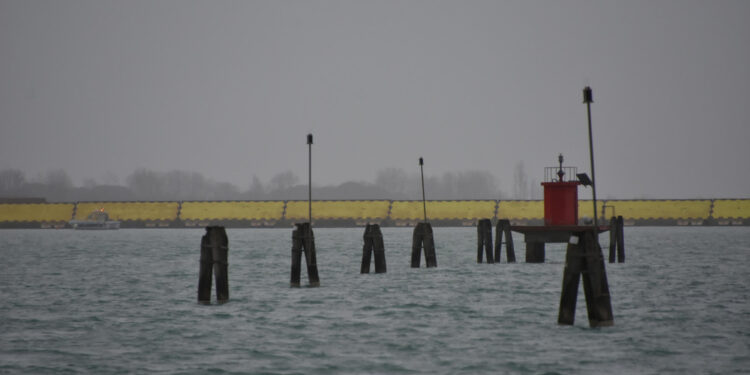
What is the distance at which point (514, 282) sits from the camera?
92.9ft

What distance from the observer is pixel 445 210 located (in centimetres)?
8556

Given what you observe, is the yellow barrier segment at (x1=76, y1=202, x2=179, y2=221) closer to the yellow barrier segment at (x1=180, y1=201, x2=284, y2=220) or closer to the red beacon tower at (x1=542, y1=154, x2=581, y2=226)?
the yellow barrier segment at (x1=180, y1=201, x2=284, y2=220)

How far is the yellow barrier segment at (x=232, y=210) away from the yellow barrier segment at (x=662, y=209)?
106 ft

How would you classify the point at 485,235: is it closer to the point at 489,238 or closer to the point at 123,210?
the point at 489,238

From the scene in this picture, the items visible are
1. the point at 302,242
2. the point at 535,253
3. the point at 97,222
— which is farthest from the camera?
the point at 97,222

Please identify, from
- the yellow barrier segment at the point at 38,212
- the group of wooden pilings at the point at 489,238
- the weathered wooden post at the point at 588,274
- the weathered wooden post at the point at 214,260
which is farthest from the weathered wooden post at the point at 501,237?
the yellow barrier segment at the point at 38,212

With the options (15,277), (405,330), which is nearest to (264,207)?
(15,277)

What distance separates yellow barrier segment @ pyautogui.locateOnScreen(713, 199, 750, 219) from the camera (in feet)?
270

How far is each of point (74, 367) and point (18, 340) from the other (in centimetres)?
347

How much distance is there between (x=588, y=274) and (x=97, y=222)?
7858cm

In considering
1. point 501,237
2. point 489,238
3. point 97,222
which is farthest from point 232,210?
point 489,238

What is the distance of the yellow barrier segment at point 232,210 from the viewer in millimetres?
86062

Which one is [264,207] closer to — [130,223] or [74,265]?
[130,223]

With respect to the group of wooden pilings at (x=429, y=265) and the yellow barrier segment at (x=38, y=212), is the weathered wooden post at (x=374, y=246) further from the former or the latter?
the yellow barrier segment at (x=38, y=212)
